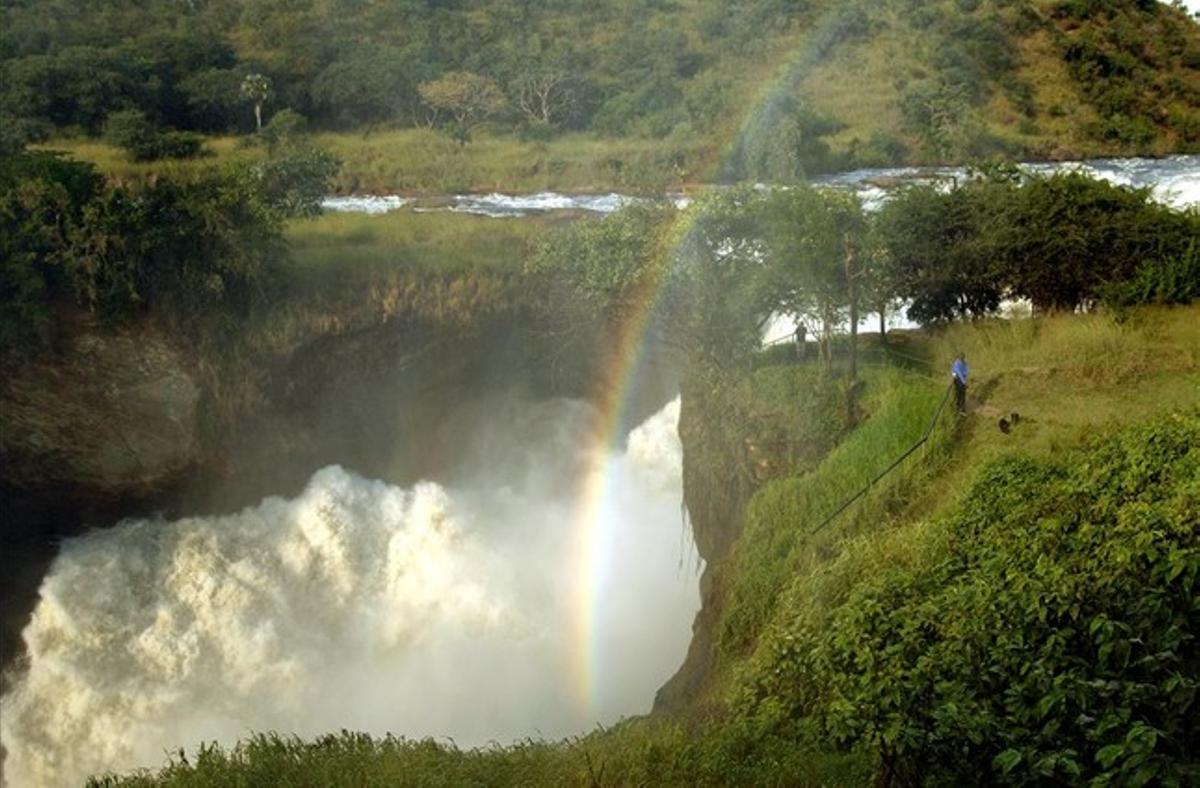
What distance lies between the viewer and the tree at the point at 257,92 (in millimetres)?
44312

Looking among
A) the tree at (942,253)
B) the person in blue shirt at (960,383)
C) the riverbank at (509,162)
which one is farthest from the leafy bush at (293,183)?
the person in blue shirt at (960,383)

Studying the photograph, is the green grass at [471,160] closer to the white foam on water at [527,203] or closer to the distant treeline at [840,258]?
the white foam on water at [527,203]

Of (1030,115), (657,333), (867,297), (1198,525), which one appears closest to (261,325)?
(657,333)

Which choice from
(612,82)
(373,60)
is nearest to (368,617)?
(373,60)

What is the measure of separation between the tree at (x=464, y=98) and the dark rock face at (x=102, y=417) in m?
32.8

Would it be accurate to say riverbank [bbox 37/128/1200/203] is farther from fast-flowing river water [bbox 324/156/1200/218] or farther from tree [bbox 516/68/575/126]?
tree [bbox 516/68/575/126]

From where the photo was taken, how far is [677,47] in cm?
5894

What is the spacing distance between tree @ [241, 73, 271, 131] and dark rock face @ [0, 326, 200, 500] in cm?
2919

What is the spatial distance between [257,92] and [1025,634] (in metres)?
44.6

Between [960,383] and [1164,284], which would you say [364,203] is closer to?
[1164,284]

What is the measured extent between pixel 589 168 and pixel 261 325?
983 inches

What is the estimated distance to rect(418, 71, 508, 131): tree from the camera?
4909 cm

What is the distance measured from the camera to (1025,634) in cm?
691

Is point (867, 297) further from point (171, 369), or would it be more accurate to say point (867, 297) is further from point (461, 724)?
point (171, 369)
